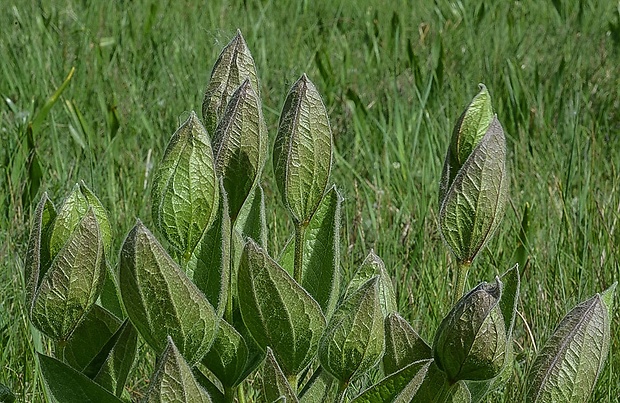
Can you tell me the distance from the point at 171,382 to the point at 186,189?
0.19 meters

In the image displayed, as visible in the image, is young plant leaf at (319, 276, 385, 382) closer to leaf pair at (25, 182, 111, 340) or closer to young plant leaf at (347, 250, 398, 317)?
young plant leaf at (347, 250, 398, 317)

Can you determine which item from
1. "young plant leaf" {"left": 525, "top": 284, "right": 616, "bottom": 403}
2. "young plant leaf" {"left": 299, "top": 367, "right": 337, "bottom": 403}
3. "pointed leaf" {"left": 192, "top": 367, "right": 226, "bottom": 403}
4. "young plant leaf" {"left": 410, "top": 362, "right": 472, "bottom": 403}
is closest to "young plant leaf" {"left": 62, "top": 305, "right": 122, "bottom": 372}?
"pointed leaf" {"left": 192, "top": 367, "right": 226, "bottom": 403}

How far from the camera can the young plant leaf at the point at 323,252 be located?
37.4 inches

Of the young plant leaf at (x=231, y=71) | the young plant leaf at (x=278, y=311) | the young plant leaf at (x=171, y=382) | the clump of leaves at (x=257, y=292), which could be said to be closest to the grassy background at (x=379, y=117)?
the young plant leaf at (x=231, y=71)

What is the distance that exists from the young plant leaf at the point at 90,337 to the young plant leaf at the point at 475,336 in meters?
0.33

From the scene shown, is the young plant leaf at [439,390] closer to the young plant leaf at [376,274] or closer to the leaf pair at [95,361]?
the young plant leaf at [376,274]

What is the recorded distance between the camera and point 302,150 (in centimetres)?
88

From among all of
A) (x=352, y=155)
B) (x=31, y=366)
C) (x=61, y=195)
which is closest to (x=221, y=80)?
(x=31, y=366)

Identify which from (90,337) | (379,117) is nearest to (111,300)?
(90,337)

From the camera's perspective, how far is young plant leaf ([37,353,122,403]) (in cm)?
82

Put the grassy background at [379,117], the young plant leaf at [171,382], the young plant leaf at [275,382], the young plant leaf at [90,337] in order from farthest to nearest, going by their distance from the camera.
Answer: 1. the grassy background at [379,117]
2. the young plant leaf at [90,337]
3. the young plant leaf at [275,382]
4. the young plant leaf at [171,382]

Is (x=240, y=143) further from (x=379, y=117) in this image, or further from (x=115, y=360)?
(x=379, y=117)

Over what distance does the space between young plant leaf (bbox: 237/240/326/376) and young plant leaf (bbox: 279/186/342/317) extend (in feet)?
0.25

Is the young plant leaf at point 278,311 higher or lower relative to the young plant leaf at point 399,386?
higher
